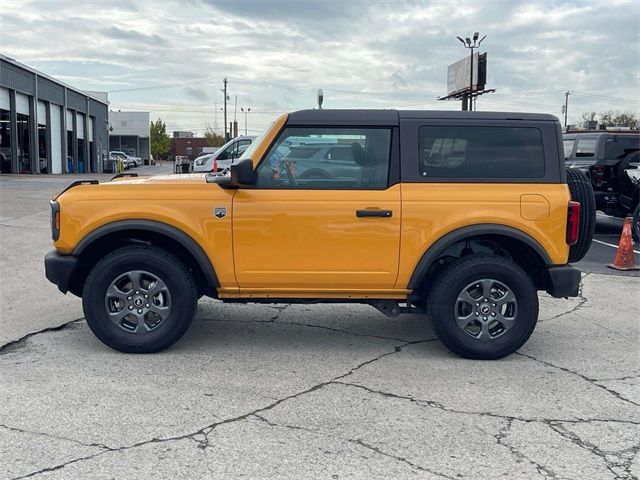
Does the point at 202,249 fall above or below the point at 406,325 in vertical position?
above

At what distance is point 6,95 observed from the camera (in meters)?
32.5

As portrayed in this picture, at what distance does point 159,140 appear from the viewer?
359 ft

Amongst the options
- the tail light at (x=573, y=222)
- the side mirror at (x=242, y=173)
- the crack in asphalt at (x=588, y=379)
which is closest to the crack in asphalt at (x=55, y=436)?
the side mirror at (x=242, y=173)

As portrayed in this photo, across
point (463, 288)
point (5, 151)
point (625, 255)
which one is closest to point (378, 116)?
point (463, 288)

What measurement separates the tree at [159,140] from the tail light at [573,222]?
4159 inches

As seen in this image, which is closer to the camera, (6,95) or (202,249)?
(202,249)

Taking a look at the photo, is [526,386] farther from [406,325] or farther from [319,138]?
[319,138]

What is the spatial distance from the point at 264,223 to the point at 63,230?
1570mm

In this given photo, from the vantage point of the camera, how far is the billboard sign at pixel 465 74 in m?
40.4

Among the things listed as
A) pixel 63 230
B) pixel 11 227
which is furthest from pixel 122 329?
pixel 11 227

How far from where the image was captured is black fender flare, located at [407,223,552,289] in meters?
5.09

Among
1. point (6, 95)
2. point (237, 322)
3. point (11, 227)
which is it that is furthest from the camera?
point (6, 95)

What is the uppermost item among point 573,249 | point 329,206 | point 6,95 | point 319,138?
point 6,95

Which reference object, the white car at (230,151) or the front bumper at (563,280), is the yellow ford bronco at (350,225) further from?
the white car at (230,151)
